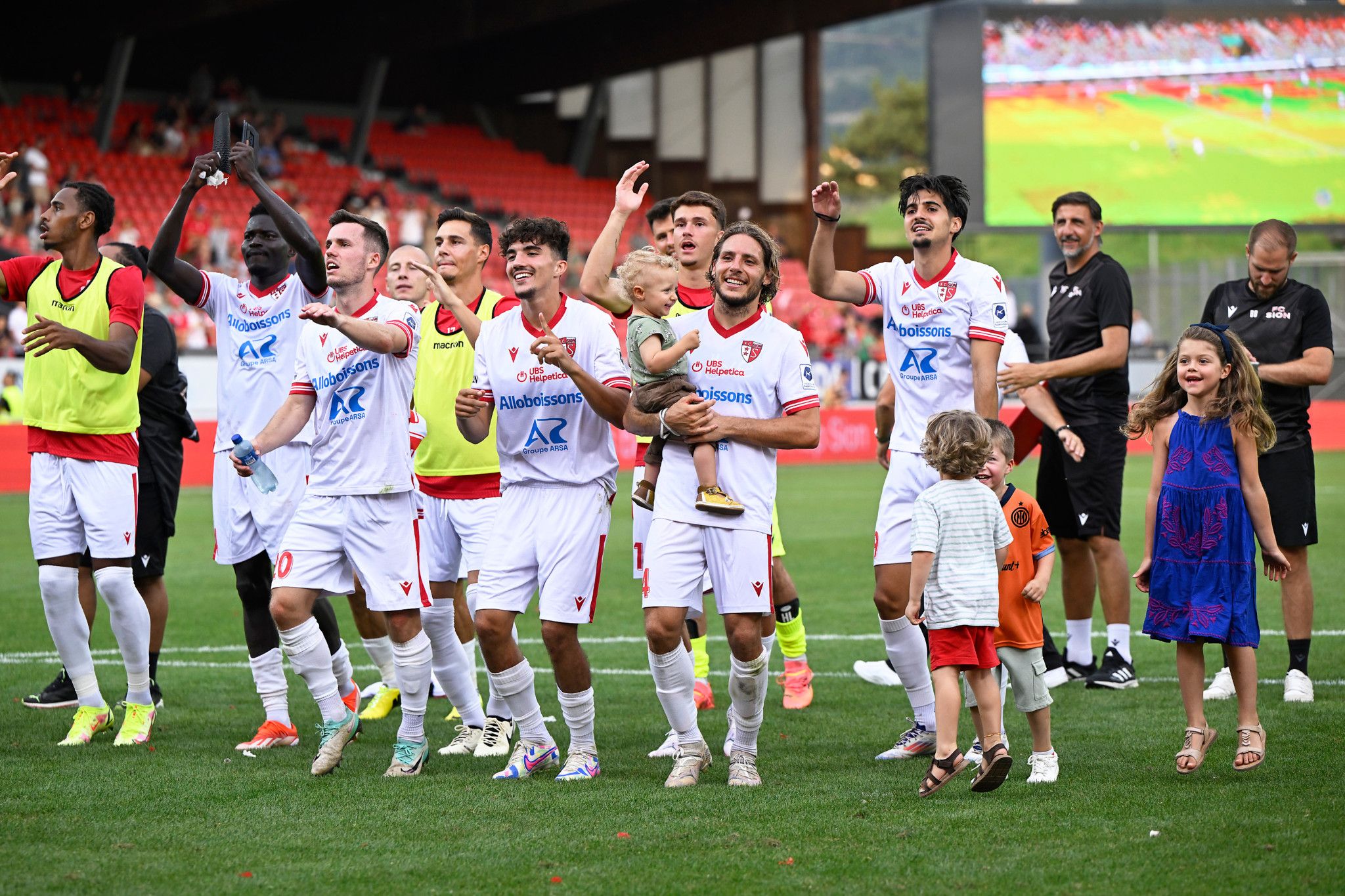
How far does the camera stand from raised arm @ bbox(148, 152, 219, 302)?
21.3 feet

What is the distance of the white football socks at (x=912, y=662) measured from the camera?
6.57m

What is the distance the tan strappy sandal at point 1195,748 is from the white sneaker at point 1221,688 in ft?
5.87

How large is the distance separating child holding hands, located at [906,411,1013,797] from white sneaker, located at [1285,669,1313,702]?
2.49 metres

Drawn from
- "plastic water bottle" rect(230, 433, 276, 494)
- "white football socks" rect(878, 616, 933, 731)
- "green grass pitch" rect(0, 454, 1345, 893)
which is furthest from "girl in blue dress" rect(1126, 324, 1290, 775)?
"plastic water bottle" rect(230, 433, 276, 494)

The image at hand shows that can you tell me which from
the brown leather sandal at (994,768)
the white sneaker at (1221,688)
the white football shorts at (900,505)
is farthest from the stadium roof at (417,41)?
the brown leather sandal at (994,768)

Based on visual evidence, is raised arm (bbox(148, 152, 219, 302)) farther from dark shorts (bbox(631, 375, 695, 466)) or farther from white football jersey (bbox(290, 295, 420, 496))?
dark shorts (bbox(631, 375, 695, 466))

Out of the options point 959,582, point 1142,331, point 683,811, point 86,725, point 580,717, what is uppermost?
point 1142,331

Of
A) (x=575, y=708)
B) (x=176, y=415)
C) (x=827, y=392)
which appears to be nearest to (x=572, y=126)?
(x=827, y=392)

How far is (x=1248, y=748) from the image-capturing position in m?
5.91

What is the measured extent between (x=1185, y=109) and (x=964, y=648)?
28.3 metres

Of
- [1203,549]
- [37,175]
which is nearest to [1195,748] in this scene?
[1203,549]

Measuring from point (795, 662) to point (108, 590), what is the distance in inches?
135

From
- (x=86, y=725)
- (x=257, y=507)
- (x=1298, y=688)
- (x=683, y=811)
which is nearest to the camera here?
(x=683, y=811)

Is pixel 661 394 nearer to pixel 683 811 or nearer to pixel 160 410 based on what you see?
pixel 683 811
